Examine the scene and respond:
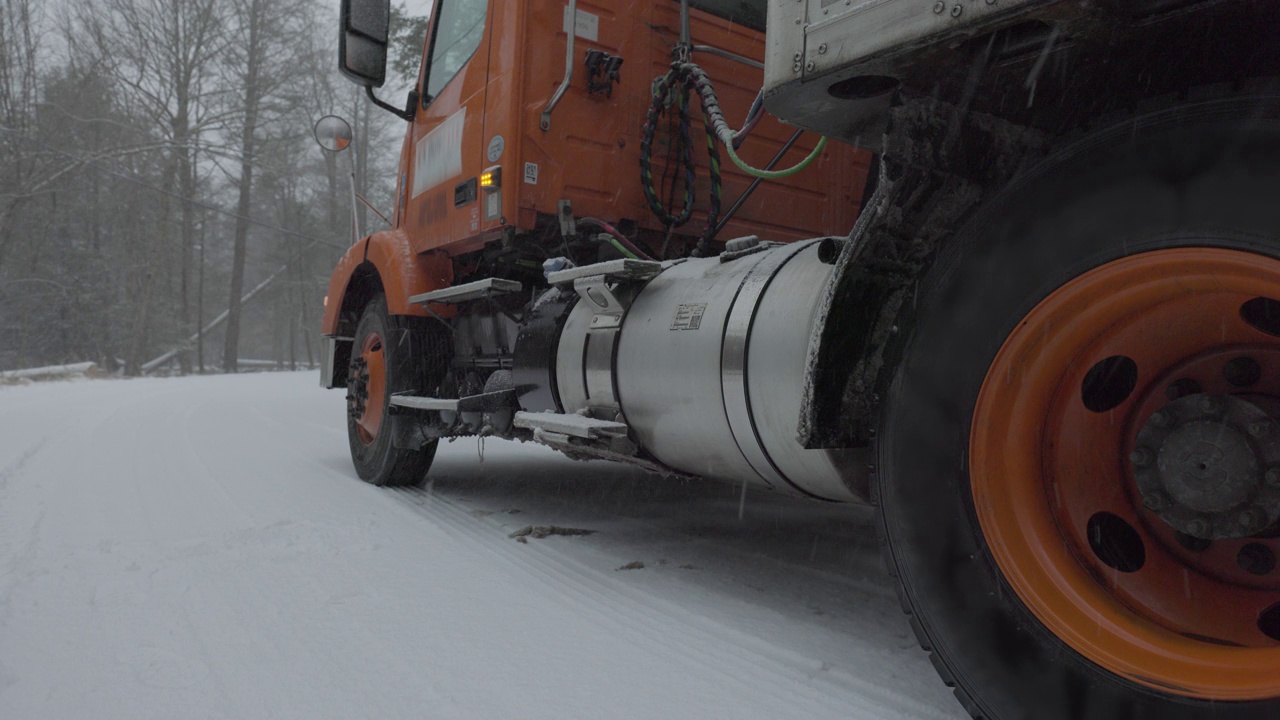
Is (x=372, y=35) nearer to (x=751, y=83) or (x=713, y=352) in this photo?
(x=751, y=83)

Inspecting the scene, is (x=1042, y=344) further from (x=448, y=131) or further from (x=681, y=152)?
(x=448, y=131)

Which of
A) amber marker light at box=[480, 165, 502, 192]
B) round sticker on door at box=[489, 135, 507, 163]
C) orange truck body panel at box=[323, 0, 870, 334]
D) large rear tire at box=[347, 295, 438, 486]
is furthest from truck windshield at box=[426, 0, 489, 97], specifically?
large rear tire at box=[347, 295, 438, 486]

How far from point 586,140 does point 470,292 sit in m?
0.94

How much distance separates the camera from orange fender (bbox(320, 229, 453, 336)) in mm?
4547

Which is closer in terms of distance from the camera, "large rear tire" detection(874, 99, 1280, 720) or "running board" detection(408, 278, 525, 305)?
"large rear tire" detection(874, 99, 1280, 720)

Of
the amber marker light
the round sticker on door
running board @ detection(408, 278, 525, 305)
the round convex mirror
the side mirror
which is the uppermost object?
the side mirror

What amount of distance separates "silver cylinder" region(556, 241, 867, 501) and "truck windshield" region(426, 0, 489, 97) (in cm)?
191

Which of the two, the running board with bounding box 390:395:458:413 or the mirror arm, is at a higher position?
the mirror arm

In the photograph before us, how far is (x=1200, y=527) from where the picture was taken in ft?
4.62

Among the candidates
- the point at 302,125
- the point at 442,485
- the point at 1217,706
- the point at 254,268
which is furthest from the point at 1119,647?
the point at 254,268

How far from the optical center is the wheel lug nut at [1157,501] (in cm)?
146

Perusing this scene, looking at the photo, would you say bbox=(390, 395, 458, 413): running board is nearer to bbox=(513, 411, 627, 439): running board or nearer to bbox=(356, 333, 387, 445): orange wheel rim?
bbox=(356, 333, 387, 445): orange wheel rim

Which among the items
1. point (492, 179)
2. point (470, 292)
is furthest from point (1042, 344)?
point (470, 292)

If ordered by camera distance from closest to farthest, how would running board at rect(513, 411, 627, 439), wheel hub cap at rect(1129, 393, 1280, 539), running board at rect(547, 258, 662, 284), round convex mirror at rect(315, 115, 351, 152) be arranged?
1. wheel hub cap at rect(1129, 393, 1280, 539)
2. running board at rect(513, 411, 627, 439)
3. running board at rect(547, 258, 662, 284)
4. round convex mirror at rect(315, 115, 351, 152)
